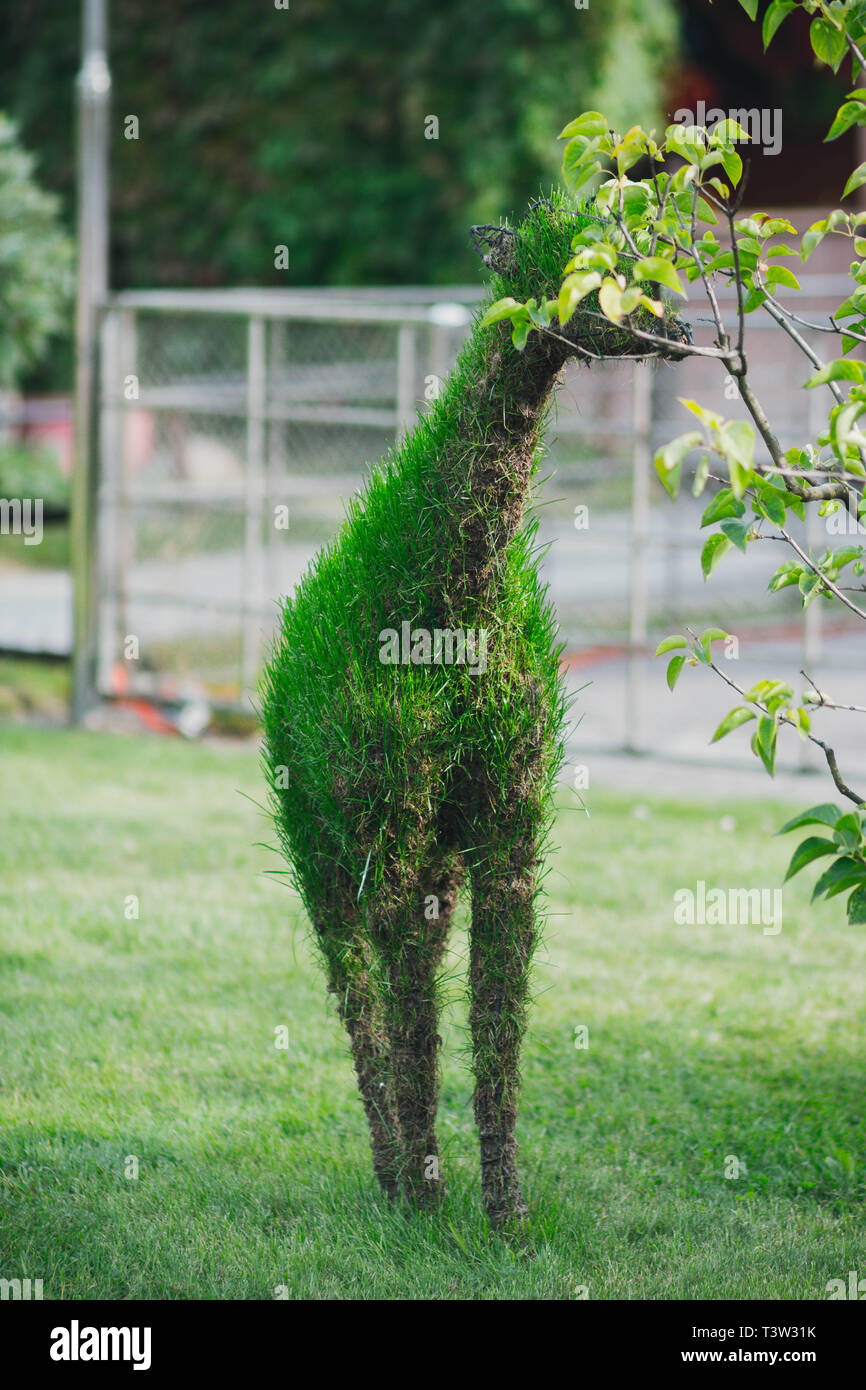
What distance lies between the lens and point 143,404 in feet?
28.9

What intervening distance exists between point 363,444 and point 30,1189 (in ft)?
38.2

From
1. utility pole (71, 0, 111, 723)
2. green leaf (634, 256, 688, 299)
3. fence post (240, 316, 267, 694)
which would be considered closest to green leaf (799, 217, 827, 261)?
green leaf (634, 256, 688, 299)

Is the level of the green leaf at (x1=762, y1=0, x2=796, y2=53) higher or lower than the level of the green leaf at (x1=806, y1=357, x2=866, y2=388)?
higher

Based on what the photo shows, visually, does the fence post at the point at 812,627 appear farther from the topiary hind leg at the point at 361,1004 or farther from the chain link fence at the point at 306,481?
the topiary hind leg at the point at 361,1004

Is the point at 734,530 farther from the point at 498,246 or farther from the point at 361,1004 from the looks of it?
the point at 361,1004

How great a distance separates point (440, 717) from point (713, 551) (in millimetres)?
716

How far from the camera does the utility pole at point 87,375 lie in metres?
8.85

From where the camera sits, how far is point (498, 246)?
2.86 metres

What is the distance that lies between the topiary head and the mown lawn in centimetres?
152

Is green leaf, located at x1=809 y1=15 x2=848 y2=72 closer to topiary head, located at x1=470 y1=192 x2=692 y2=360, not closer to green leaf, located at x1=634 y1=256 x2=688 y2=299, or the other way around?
topiary head, located at x1=470 y1=192 x2=692 y2=360

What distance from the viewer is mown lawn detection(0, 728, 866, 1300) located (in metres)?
3.14

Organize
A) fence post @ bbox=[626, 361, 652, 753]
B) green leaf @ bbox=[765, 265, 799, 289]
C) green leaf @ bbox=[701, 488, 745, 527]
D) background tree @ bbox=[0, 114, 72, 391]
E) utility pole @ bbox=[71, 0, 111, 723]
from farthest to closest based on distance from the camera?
background tree @ bbox=[0, 114, 72, 391], utility pole @ bbox=[71, 0, 111, 723], fence post @ bbox=[626, 361, 652, 753], green leaf @ bbox=[765, 265, 799, 289], green leaf @ bbox=[701, 488, 745, 527]
